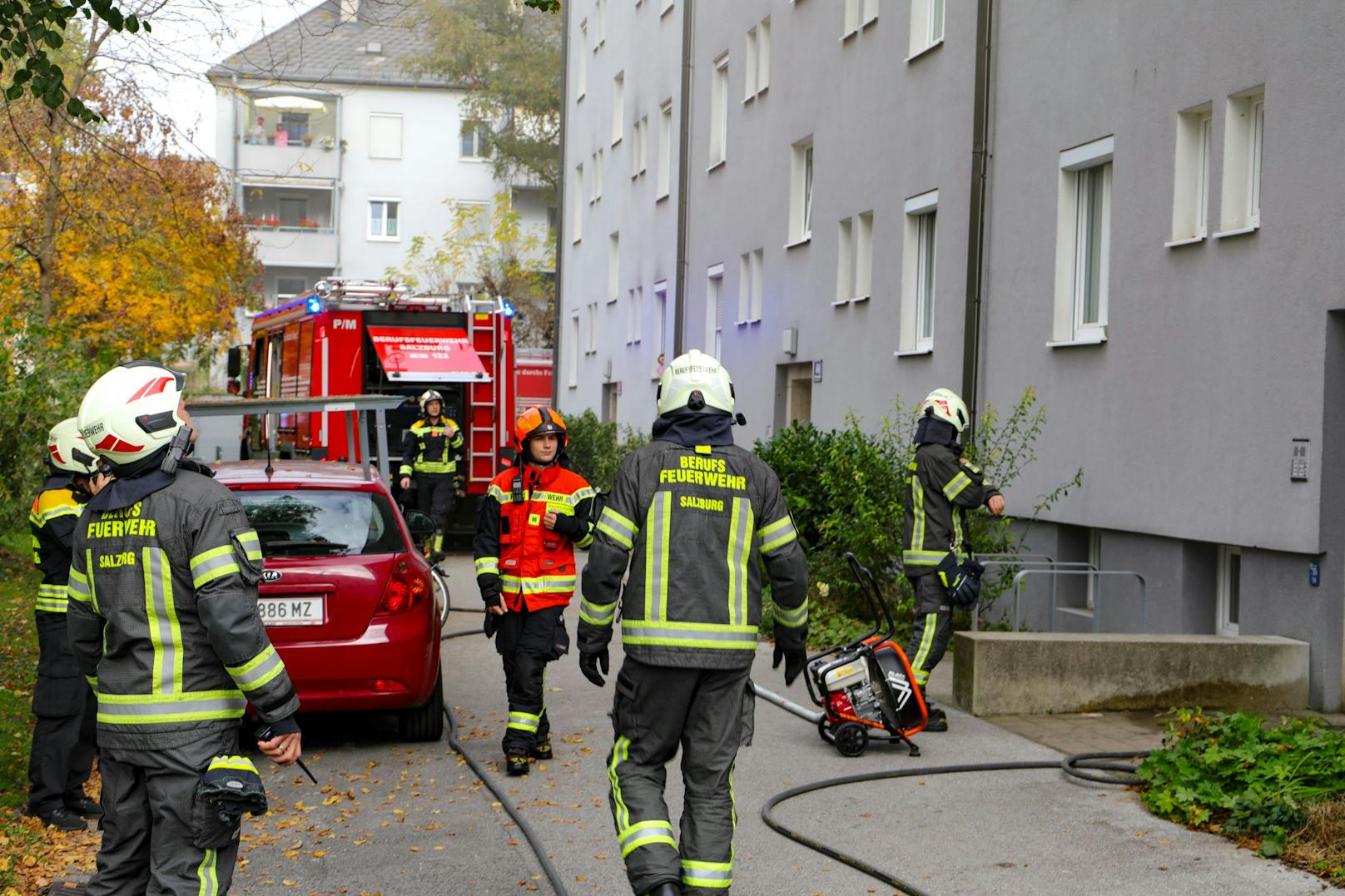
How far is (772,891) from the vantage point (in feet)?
19.6

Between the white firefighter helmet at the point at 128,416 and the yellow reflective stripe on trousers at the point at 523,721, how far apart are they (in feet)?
12.9

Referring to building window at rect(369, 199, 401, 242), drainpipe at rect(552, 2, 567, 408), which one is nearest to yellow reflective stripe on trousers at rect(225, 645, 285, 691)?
drainpipe at rect(552, 2, 567, 408)

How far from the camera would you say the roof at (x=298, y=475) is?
887 centimetres

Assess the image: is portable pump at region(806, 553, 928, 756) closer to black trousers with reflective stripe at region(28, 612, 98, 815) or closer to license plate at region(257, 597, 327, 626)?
license plate at region(257, 597, 327, 626)

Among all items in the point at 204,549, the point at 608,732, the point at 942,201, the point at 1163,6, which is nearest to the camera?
the point at 204,549

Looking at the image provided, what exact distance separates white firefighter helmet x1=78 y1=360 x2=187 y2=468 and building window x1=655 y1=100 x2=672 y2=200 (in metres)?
25.5

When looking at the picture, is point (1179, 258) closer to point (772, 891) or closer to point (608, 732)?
point (608, 732)

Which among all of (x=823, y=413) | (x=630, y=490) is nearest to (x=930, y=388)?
(x=823, y=413)

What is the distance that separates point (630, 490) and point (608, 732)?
4.17 m

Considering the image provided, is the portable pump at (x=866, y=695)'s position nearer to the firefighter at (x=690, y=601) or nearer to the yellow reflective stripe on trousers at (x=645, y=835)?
the firefighter at (x=690, y=601)

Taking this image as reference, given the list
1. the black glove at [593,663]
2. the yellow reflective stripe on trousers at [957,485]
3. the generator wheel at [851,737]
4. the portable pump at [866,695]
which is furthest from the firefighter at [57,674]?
the yellow reflective stripe on trousers at [957,485]

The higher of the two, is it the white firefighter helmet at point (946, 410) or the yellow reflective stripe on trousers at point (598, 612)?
the white firefighter helmet at point (946, 410)

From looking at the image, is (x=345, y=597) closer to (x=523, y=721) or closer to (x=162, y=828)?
(x=523, y=721)

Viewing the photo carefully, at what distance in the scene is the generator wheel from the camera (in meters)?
→ 8.45
